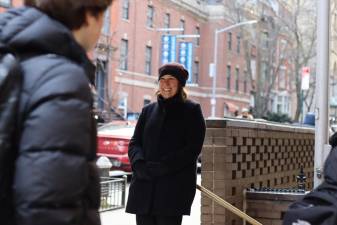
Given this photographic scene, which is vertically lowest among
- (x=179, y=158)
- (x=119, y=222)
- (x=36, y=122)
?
(x=119, y=222)

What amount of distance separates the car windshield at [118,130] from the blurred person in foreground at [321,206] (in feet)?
44.6

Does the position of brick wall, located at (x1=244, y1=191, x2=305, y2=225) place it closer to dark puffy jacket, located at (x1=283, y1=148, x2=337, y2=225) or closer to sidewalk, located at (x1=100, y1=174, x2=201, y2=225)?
sidewalk, located at (x1=100, y1=174, x2=201, y2=225)

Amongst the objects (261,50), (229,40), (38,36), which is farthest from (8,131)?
(229,40)

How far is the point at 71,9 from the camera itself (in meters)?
2.21

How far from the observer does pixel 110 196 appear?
10648 millimetres

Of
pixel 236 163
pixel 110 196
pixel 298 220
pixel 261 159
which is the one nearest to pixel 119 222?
pixel 110 196

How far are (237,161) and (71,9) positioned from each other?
Result: 4670 millimetres

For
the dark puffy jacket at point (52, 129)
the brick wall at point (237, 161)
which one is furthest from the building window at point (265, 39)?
the dark puffy jacket at point (52, 129)

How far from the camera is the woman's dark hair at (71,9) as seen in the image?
7.23 ft

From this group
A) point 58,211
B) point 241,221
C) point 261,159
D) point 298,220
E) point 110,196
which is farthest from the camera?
point 110,196

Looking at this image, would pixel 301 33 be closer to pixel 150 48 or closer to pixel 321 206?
pixel 150 48

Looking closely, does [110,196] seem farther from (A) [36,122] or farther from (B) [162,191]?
(A) [36,122]

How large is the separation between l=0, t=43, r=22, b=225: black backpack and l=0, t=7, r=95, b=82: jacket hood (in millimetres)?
106

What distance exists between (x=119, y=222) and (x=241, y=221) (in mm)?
2877
